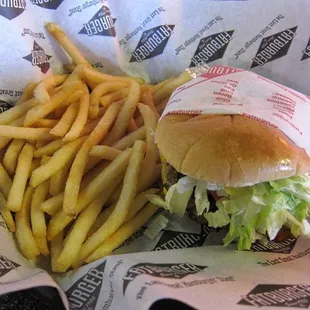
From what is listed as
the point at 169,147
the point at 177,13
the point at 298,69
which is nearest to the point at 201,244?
the point at 169,147

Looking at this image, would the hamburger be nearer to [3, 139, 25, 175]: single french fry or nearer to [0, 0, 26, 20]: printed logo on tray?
[3, 139, 25, 175]: single french fry

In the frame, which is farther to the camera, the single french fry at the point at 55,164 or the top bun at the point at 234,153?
the single french fry at the point at 55,164

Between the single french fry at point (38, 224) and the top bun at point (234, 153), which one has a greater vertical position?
the top bun at point (234, 153)

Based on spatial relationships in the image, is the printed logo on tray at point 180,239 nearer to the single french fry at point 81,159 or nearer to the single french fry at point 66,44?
the single french fry at point 81,159

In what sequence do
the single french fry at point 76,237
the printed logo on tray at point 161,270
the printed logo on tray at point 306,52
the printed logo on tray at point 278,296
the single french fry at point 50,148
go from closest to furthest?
1. the printed logo on tray at point 278,296
2. the printed logo on tray at point 161,270
3. the single french fry at point 76,237
4. the single french fry at point 50,148
5. the printed logo on tray at point 306,52

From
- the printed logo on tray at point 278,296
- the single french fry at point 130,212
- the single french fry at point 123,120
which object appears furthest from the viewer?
the single french fry at point 123,120

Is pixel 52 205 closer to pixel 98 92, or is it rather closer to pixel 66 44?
pixel 98 92

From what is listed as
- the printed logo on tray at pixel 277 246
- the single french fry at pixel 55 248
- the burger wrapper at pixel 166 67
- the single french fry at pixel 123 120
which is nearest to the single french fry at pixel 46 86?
the burger wrapper at pixel 166 67
